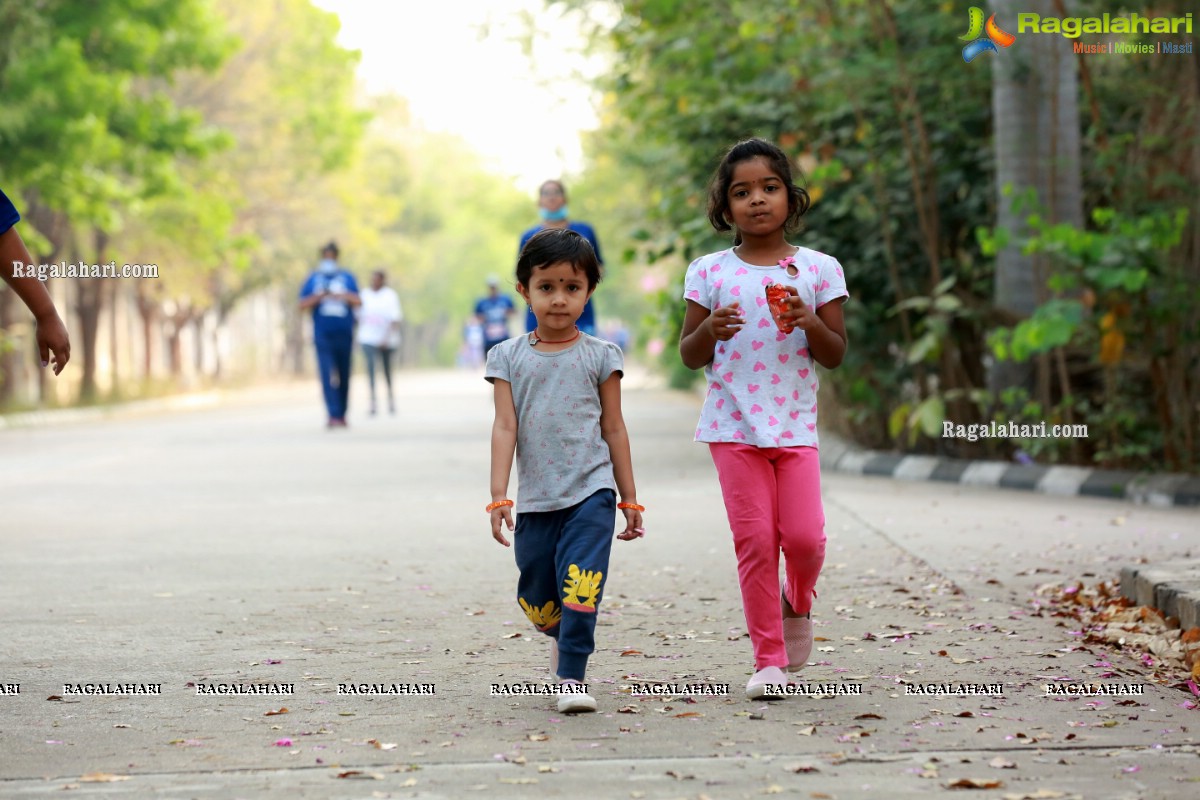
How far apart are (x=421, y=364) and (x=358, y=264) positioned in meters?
43.1

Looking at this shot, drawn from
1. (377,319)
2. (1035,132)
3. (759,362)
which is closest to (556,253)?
(759,362)

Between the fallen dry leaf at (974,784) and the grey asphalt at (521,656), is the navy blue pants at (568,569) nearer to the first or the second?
the grey asphalt at (521,656)

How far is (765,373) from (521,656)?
1.34m

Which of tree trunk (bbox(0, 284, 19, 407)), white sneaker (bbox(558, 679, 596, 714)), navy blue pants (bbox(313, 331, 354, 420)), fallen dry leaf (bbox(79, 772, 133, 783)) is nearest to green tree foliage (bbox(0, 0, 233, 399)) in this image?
tree trunk (bbox(0, 284, 19, 407))

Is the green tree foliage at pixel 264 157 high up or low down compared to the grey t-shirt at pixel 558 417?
up

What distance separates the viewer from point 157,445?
18.8 m

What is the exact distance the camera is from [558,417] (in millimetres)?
5312

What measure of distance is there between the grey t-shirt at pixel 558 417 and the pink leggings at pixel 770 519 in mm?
384

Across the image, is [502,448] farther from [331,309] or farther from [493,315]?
[493,315]

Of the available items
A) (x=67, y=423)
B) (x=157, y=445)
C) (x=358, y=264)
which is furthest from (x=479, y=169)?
(x=157, y=445)

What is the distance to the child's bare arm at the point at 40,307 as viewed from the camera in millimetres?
5336

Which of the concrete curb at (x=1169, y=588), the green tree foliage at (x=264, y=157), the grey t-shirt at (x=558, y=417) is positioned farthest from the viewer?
the green tree foliage at (x=264, y=157)

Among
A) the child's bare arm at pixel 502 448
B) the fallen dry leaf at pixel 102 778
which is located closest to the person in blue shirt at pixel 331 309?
the child's bare arm at pixel 502 448

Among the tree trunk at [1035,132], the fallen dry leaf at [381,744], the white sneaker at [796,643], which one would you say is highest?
the tree trunk at [1035,132]
